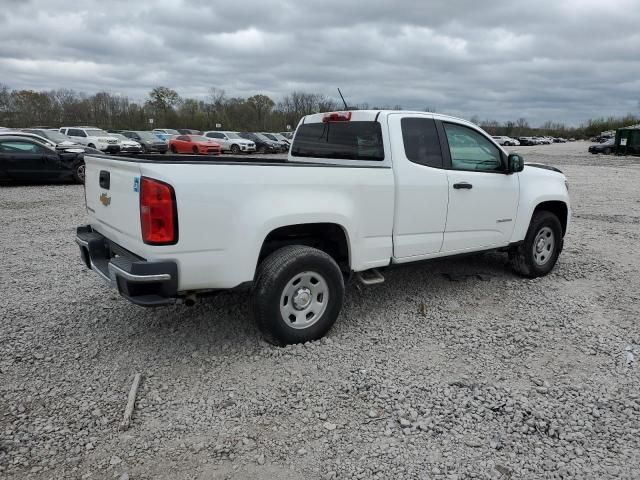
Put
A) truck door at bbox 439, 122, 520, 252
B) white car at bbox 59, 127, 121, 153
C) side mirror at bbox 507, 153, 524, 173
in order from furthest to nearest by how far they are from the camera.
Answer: white car at bbox 59, 127, 121, 153
side mirror at bbox 507, 153, 524, 173
truck door at bbox 439, 122, 520, 252

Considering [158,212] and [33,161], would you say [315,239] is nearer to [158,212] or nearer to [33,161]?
[158,212]

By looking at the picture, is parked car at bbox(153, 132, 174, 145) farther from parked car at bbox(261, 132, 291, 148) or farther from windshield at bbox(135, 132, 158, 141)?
parked car at bbox(261, 132, 291, 148)

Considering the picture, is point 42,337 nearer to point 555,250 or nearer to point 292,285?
point 292,285

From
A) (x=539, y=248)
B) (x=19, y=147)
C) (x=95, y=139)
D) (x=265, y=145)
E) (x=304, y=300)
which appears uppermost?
(x=265, y=145)

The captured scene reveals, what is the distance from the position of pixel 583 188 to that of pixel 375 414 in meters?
15.5

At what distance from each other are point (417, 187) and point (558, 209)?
2719mm

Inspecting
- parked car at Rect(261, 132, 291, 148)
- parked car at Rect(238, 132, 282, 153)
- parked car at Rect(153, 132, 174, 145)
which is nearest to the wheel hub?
parked car at Rect(238, 132, 282, 153)

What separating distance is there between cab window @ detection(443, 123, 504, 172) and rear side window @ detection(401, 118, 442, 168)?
20 cm

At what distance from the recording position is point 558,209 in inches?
240

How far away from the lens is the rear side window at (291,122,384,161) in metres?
4.48

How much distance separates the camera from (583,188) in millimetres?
15992

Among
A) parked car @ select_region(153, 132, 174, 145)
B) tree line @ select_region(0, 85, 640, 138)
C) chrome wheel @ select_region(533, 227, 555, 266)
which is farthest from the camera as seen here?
tree line @ select_region(0, 85, 640, 138)

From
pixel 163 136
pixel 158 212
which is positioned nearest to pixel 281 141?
pixel 163 136

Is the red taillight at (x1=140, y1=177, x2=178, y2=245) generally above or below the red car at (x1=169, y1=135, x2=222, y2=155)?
below
